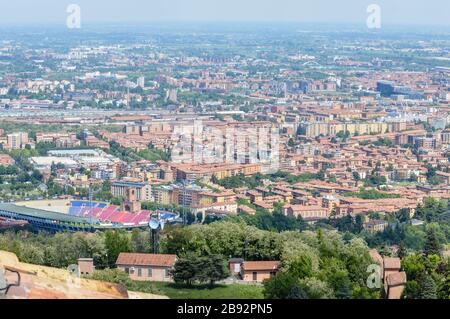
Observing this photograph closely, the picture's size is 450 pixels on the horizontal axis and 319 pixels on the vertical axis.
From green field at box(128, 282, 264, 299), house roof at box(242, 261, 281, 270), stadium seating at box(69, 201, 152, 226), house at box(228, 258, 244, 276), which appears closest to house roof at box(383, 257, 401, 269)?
green field at box(128, 282, 264, 299)

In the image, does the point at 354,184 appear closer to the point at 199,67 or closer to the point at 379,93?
the point at 379,93

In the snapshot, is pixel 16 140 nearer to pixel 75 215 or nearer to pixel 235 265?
pixel 75 215

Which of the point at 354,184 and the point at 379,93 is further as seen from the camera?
the point at 379,93

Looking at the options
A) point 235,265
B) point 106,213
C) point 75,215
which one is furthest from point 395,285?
point 75,215
